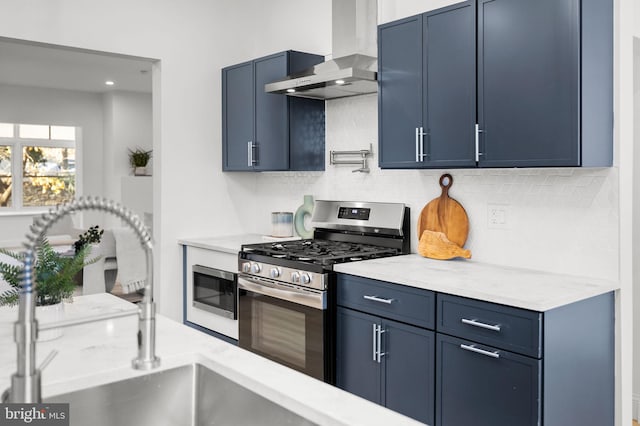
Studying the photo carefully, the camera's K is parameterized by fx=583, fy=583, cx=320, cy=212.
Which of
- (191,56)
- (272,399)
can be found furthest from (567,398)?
(191,56)

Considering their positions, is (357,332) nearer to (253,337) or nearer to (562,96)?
(253,337)

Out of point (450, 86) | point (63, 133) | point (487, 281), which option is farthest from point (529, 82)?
point (63, 133)

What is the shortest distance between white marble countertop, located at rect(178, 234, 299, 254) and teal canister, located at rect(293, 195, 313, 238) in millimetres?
96

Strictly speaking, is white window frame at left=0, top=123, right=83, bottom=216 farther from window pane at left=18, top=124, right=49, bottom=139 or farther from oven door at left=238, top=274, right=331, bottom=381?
oven door at left=238, top=274, right=331, bottom=381

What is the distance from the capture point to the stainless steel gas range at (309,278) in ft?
10.2

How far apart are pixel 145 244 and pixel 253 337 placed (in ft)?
9.01

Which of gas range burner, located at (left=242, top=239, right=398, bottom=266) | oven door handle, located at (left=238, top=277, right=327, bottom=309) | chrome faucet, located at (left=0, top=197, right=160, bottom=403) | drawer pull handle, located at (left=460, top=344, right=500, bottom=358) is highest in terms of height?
chrome faucet, located at (left=0, top=197, right=160, bottom=403)

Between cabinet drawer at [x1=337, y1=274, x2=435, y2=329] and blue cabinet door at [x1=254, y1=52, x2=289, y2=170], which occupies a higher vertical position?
blue cabinet door at [x1=254, y1=52, x2=289, y2=170]

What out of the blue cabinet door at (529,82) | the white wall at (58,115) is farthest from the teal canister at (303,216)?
the white wall at (58,115)

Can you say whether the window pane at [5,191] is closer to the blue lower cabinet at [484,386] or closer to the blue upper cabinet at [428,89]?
the blue upper cabinet at [428,89]

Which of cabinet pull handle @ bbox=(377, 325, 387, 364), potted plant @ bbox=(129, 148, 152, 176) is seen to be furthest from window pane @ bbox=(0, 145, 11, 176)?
cabinet pull handle @ bbox=(377, 325, 387, 364)

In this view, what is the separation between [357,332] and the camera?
117 inches

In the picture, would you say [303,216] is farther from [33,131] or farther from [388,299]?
[33,131]

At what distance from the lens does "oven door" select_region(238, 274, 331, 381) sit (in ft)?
10.2
